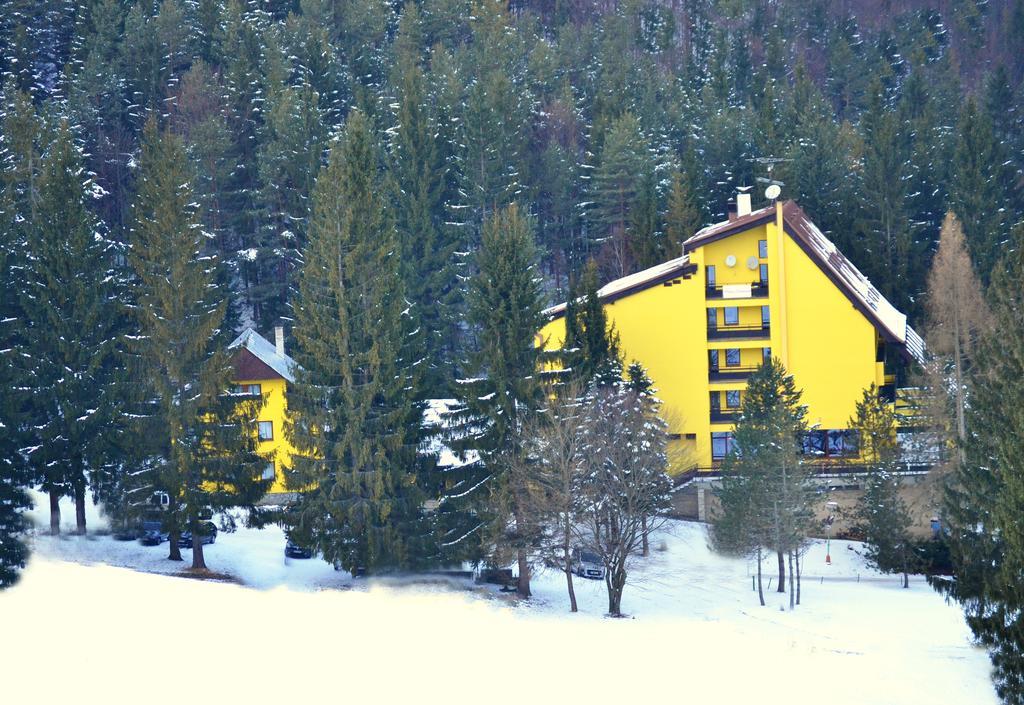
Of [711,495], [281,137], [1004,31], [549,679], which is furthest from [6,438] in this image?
[1004,31]

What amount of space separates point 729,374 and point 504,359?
773 inches

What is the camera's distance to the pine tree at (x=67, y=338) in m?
43.8

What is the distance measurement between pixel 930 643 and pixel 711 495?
1836 cm

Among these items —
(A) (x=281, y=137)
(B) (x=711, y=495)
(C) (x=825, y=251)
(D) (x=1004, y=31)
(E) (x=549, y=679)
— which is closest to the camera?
(E) (x=549, y=679)

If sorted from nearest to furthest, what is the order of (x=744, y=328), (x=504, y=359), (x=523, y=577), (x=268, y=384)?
(x=523, y=577)
(x=504, y=359)
(x=268, y=384)
(x=744, y=328)

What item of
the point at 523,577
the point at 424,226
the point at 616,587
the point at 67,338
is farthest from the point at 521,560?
the point at 424,226

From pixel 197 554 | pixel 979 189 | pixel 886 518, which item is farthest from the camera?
Answer: pixel 979 189

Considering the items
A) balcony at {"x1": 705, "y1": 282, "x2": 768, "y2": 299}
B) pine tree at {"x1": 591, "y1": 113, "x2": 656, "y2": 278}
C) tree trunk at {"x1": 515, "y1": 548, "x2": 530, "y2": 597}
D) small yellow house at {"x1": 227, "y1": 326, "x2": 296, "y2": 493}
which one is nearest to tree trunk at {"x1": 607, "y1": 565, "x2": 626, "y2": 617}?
tree trunk at {"x1": 515, "y1": 548, "x2": 530, "y2": 597}

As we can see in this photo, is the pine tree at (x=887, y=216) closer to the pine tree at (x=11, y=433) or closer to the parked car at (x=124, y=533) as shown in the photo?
the parked car at (x=124, y=533)

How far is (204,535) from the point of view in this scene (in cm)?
4234

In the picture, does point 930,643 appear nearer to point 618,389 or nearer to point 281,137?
point 618,389

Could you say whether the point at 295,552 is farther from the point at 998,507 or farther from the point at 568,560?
the point at 998,507

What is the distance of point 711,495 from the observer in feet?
191

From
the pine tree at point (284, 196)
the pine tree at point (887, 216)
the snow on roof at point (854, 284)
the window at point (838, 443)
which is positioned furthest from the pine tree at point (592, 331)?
the pine tree at point (887, 216)
